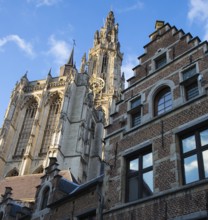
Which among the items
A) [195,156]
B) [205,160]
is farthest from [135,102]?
[205,160]

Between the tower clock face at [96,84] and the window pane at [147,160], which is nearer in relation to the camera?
the window pane at [147,160]

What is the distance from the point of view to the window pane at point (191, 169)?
6742 mm

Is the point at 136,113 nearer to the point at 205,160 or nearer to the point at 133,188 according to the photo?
the point at 133,188

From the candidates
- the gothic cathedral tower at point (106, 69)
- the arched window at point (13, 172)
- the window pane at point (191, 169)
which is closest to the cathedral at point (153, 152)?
the window pane at point (191, 169)

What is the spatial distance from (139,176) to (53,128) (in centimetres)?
2987

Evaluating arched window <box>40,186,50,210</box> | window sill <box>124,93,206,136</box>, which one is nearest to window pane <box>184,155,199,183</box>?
window sill <box>124,93,206,136</box>

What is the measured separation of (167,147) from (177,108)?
41.2 inches

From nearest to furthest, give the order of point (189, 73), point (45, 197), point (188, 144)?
point (188, 144) → point (189, 73) → point (45, 197)

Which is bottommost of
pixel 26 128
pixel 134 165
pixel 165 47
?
pixel 134 165

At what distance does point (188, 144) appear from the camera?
7312 millimetres

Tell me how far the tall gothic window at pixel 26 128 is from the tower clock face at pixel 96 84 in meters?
13.8

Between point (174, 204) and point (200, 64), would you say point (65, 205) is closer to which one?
point (174, 204)

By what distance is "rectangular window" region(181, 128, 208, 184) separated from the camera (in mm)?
6677

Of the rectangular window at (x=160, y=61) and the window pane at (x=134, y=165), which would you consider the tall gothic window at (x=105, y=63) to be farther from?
the window pane at (x=134, y=165)
